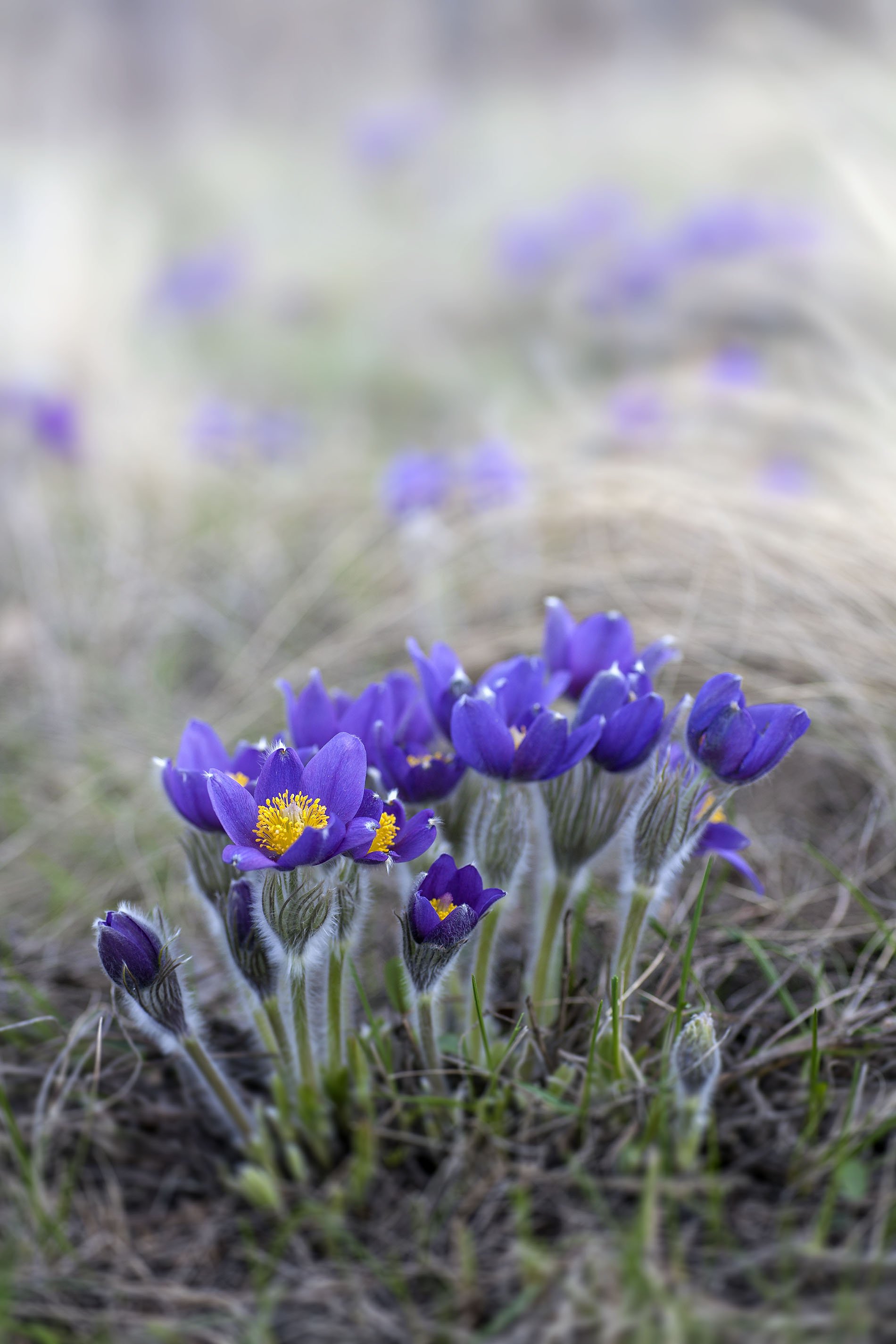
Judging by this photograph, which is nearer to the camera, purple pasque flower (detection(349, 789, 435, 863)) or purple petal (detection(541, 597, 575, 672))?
purple pasque flower (detection(349, 789, 435, 863))

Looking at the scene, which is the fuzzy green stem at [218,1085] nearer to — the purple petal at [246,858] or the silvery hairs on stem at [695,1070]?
the purple petal at [246,858]

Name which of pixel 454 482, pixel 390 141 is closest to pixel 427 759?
pixel 454 482

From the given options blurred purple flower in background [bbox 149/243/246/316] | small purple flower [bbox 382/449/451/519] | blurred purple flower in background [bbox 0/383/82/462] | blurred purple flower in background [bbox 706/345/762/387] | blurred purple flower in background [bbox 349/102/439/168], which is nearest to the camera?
small purple flower [bbox 382/449/451/519]

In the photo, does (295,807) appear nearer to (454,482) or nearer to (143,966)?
(143,966)

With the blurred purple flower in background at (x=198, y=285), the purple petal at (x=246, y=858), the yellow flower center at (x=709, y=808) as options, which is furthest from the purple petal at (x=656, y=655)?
the blurred purple flower in background at (x=198, y=285)

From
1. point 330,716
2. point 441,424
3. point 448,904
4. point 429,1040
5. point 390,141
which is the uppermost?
point 390,141

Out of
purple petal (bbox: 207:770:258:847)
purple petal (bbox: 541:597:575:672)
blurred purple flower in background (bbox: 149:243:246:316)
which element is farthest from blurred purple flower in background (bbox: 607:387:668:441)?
blurred purple flower in background (bbox: 149:243:246:316)

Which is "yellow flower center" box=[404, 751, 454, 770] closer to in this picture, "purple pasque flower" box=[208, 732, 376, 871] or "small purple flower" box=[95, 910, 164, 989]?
"purple pasque flower" box=[208, 732, 376, 871]
